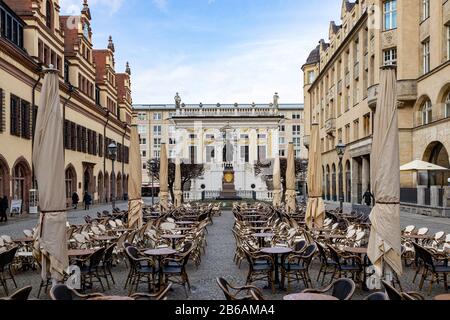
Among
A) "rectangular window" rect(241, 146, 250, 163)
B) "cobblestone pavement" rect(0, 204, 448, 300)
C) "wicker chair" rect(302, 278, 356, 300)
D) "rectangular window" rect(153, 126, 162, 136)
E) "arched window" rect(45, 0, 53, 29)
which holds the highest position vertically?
"arched window" rect(45, 0, 53, 29)

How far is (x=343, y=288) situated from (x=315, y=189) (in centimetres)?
914

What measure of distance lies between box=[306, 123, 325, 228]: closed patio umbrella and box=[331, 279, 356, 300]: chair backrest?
8339 millimetres

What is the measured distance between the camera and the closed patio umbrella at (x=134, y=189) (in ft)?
48.1

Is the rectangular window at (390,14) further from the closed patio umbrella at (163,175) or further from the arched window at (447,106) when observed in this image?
the closed patio umbrella at (163,175)

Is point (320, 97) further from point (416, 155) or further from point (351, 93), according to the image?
point (416, 155)

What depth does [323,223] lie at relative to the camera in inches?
584

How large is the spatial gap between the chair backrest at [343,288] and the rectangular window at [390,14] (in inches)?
1210

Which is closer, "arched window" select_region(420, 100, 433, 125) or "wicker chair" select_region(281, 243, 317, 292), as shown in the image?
"wicker chair" select_region(281, 243, 317, 292)

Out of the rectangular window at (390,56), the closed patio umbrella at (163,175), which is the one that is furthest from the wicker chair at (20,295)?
the rectangular window at (390,56)

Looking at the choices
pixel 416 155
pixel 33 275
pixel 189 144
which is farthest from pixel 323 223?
pixel 189 144

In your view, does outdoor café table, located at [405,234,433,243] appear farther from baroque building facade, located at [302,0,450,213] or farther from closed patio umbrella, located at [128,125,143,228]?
baroque building facade, located at [302,0,450,213]

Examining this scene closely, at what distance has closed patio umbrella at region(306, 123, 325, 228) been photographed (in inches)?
575

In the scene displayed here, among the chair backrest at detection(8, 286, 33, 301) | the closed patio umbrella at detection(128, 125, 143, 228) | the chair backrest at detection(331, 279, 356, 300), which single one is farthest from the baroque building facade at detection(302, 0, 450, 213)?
the chair backrest at detection(8, 286, 33, 301)
